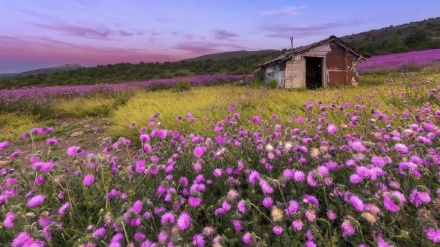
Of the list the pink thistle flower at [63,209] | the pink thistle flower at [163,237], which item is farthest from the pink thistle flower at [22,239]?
the pink thistle flower at [163,237]

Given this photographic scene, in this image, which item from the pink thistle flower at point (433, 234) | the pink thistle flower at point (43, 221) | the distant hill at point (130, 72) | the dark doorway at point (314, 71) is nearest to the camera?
the pink thistle flower at point (433, 234)

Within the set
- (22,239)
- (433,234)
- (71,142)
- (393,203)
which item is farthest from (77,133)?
(433,234)

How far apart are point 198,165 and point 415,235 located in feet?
5.13

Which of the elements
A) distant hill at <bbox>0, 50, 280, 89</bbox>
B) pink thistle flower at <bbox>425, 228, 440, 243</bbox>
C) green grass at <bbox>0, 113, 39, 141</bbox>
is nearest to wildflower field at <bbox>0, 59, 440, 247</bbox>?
pink thistle flower at <bbox>425, 228, 440, 243</bbox>

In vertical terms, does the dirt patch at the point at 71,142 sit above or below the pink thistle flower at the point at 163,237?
below

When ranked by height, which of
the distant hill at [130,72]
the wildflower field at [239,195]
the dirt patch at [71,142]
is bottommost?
the dirt patch at [71,142]

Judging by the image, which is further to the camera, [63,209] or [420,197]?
[63,209]

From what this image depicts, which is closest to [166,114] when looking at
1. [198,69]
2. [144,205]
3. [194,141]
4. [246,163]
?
[194,141]

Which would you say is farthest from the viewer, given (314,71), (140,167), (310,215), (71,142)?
(314,71)

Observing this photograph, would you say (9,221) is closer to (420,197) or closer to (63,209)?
(63,209)

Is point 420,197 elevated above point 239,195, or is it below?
above

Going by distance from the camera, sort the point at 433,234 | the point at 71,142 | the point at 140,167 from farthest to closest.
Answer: the point at 71,142, the point at 140,167, the point at 433,234

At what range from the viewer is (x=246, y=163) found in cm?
271

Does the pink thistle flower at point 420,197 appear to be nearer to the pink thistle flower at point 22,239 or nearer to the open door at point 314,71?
the pink thistle flower at point 22,239
